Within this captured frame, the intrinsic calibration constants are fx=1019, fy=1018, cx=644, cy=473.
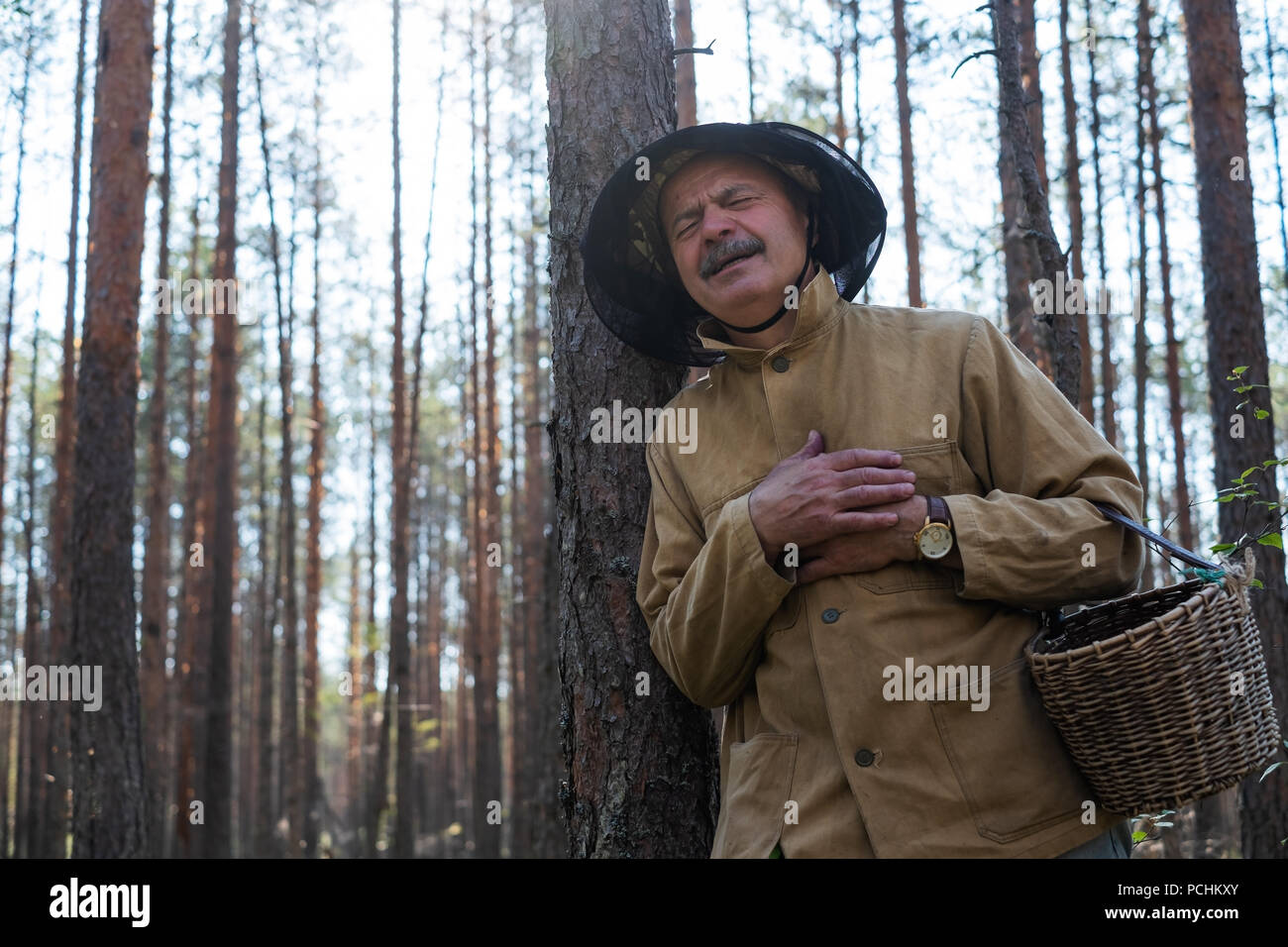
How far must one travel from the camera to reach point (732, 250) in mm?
2689

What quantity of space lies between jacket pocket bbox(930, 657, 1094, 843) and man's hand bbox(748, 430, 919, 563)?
440 mm

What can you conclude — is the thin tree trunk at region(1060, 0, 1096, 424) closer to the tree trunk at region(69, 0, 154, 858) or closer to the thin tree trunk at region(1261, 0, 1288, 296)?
the thin tree trunk at region(1261, 0, 1288, 296)

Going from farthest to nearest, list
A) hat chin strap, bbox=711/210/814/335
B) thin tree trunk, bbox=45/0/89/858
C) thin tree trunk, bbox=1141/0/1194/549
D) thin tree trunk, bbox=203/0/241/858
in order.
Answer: thin tree trunk, bbox=45/0/89/858 → thin tree trunk, bbox=1141/0/1194/549 → thin tree trunk, bbox=203/0/241/858 → hat chin strap, bbox=711/210/814/335

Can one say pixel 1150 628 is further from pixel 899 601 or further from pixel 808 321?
pixel 808 321

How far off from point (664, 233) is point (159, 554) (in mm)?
14091

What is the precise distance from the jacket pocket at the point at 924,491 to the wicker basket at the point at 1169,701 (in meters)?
0.29

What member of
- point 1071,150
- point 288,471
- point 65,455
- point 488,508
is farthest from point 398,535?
point 1071,150

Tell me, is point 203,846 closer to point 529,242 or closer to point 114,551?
point 114,551

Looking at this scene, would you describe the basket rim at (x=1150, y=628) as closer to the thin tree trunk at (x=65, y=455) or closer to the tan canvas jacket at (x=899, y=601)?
the tan canvas jacket at (x=899, y=601)

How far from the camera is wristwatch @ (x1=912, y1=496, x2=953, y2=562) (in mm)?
2281

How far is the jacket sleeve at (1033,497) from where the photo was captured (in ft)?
7.35

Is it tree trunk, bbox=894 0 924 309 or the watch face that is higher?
tree trunk, bbox=894 0 924 309

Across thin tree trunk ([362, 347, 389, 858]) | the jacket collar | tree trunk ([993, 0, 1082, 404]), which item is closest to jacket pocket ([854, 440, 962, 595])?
the jacket collar

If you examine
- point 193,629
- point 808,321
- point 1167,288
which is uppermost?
point 1167,288
